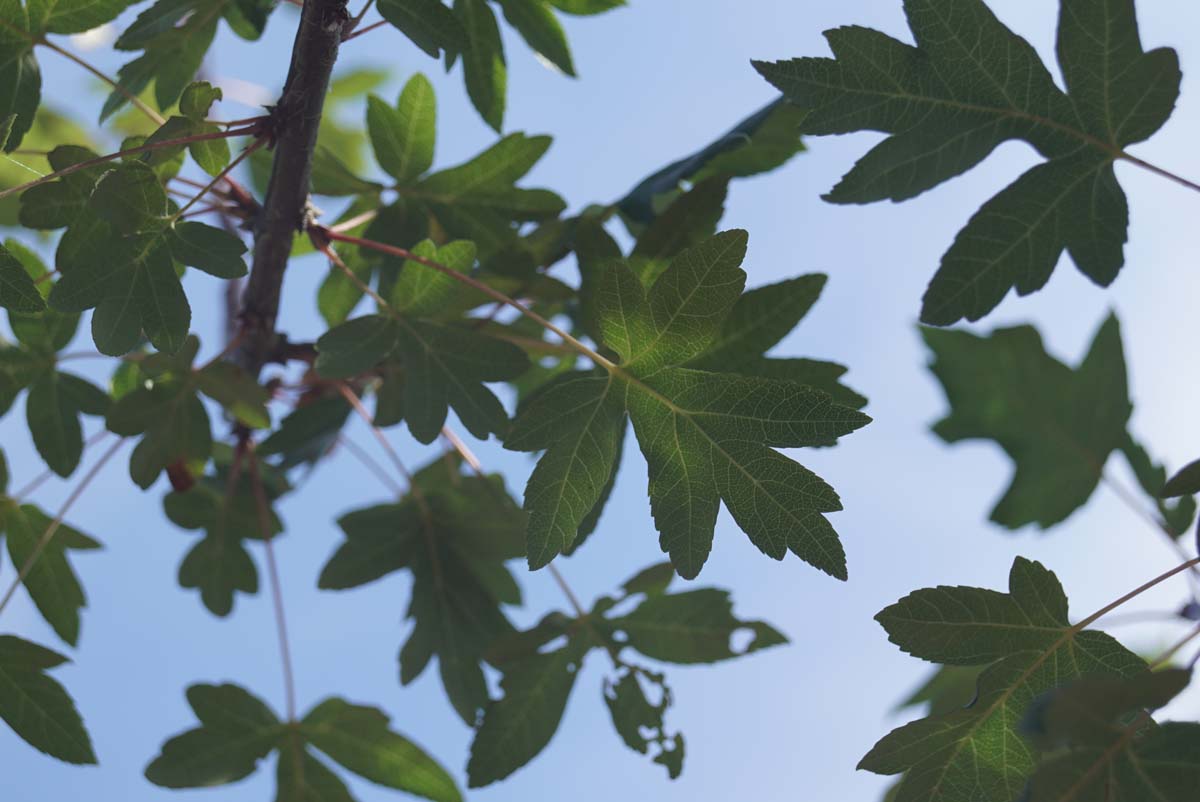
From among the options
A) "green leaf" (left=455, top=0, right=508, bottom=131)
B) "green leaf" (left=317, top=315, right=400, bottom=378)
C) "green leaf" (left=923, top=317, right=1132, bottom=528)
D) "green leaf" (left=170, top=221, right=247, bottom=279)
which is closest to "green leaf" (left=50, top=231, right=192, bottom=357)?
"green leaf" (left=170, top=221, right=247, bottom=279)

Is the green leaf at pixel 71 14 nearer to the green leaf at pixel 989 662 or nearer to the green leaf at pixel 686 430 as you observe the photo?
the green leaf at pixel 686 430

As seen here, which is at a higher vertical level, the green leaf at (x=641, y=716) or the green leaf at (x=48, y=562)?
the green leaf at (x=48, y=562)

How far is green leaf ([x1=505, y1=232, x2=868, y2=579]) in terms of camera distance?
4.50 feet

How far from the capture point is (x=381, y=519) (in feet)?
7.28

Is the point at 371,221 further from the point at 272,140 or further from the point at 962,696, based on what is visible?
the point at 962,696

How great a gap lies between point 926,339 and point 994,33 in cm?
104

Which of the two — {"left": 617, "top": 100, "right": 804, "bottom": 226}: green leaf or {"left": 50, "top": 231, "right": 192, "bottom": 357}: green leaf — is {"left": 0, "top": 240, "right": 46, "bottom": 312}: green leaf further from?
{"left": 617, "top": 100, "right": 804, "bottom": 226}: green leaf

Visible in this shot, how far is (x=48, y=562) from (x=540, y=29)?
48.9 inches

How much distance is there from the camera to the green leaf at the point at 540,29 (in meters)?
1.88

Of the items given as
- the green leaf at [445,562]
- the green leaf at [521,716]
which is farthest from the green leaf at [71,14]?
the green leaf at [521,716]

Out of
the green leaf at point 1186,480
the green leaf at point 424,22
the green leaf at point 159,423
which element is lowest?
the green leaf at point 1186,480

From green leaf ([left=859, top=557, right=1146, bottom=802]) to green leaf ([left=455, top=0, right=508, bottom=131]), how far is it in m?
1.07

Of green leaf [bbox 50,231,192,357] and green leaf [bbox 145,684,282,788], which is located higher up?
green leaf [bbox 50,231,192,357]

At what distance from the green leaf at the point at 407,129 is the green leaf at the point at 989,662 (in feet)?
3.76
